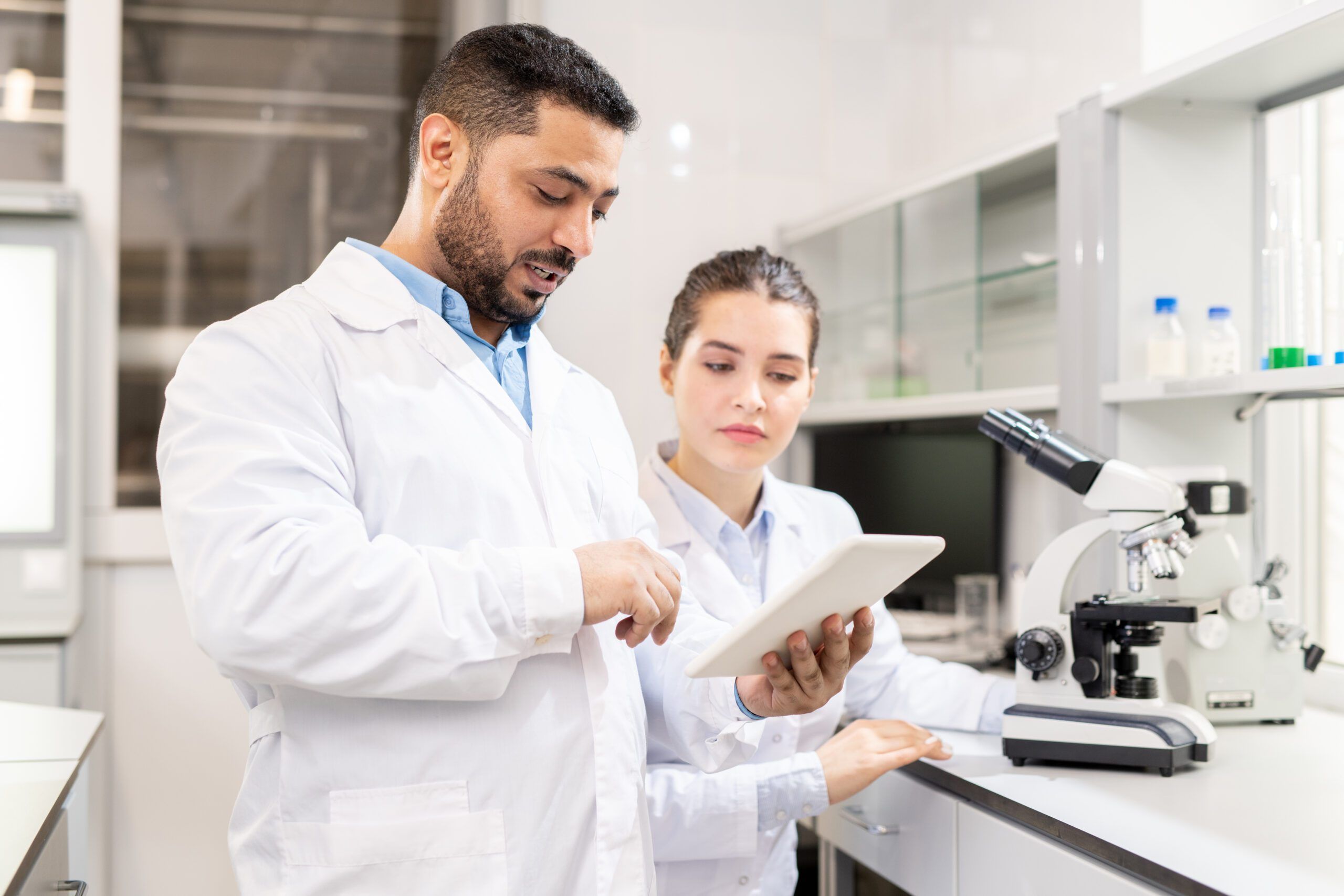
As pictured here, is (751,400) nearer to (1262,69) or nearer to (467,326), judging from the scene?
(467,326)

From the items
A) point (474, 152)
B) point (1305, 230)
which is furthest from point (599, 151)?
point (1305, 230)

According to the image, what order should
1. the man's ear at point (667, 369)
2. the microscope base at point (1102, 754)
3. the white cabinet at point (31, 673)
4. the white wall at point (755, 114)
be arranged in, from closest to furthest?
the microscope base at point (1102, 754), the man's ear at point (667, 369), the white cabinet at point (31, 673), the white wall at point (755, 114)

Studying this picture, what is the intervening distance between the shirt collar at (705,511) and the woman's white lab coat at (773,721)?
0.4 inches

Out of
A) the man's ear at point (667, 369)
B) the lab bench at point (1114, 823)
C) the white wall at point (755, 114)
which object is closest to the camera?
the lab bench at point (1114, 823)

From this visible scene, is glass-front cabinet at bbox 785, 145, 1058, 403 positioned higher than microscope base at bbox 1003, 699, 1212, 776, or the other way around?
glass-front cabinet at bbox 785, 145, 1058, 403

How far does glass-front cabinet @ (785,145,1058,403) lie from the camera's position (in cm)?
209

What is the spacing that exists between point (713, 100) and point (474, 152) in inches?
72.6

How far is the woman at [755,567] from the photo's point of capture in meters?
1.48

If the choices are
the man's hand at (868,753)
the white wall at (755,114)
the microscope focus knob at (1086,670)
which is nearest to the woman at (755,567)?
the man's hand at (868,753)

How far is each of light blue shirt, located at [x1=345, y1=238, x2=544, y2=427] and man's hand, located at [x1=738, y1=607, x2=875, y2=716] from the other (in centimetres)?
38

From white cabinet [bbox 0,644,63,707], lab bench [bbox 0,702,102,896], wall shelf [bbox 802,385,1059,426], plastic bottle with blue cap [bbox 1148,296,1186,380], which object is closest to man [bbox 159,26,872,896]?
lab bench [bbox 0,702,102,896]

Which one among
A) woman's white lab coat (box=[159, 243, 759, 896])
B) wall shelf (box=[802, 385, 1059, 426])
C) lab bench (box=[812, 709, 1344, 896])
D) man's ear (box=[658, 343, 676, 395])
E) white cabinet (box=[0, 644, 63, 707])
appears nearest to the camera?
woman's white lab coat (box=[159, 243, 759, 896])

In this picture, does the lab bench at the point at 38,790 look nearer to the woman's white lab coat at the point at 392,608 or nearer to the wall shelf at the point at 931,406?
the woman's white lab coat at the point at 392,608

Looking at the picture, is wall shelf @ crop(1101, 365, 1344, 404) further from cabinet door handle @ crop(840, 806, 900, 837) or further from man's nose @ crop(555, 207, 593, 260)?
man's nose @ crop(555, 207, 593, 260)
